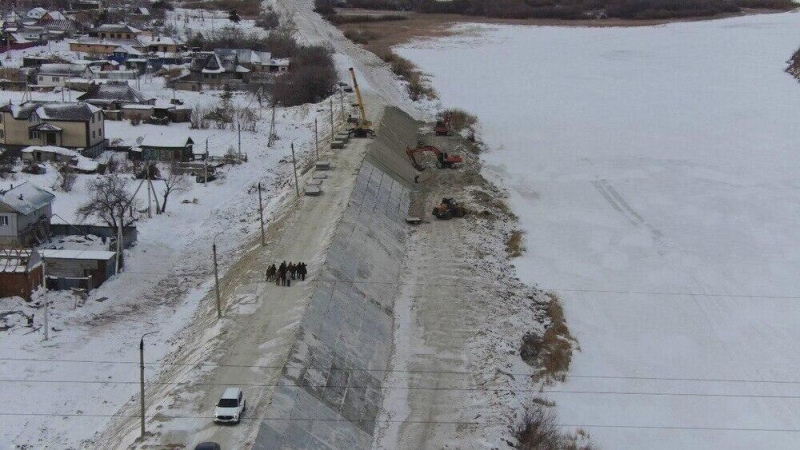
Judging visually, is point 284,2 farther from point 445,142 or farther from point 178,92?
point 445,142

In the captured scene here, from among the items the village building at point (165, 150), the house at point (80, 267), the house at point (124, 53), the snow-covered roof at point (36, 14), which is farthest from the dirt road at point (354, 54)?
the house at point (80, 267)

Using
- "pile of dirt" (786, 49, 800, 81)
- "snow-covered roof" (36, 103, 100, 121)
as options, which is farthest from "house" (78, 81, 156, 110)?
"pile of dirt" (786, 49, 800, 81)

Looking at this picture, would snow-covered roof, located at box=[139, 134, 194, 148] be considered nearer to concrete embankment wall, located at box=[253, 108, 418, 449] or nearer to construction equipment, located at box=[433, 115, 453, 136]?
concrete embankment wall, located at box=[253, 108, 418, 449]

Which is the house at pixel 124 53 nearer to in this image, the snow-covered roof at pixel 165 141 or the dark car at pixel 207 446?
the snow-covered roof at pixel 165 141

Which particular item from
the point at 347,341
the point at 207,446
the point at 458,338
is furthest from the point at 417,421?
the point at 207,446

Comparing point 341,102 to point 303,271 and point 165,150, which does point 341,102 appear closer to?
point 165,150

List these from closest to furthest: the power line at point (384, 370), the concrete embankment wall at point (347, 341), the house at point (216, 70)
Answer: the concrete embankment wall at point (347, 341) → the power line at point (384, 370) → the house at point (216, 70)
